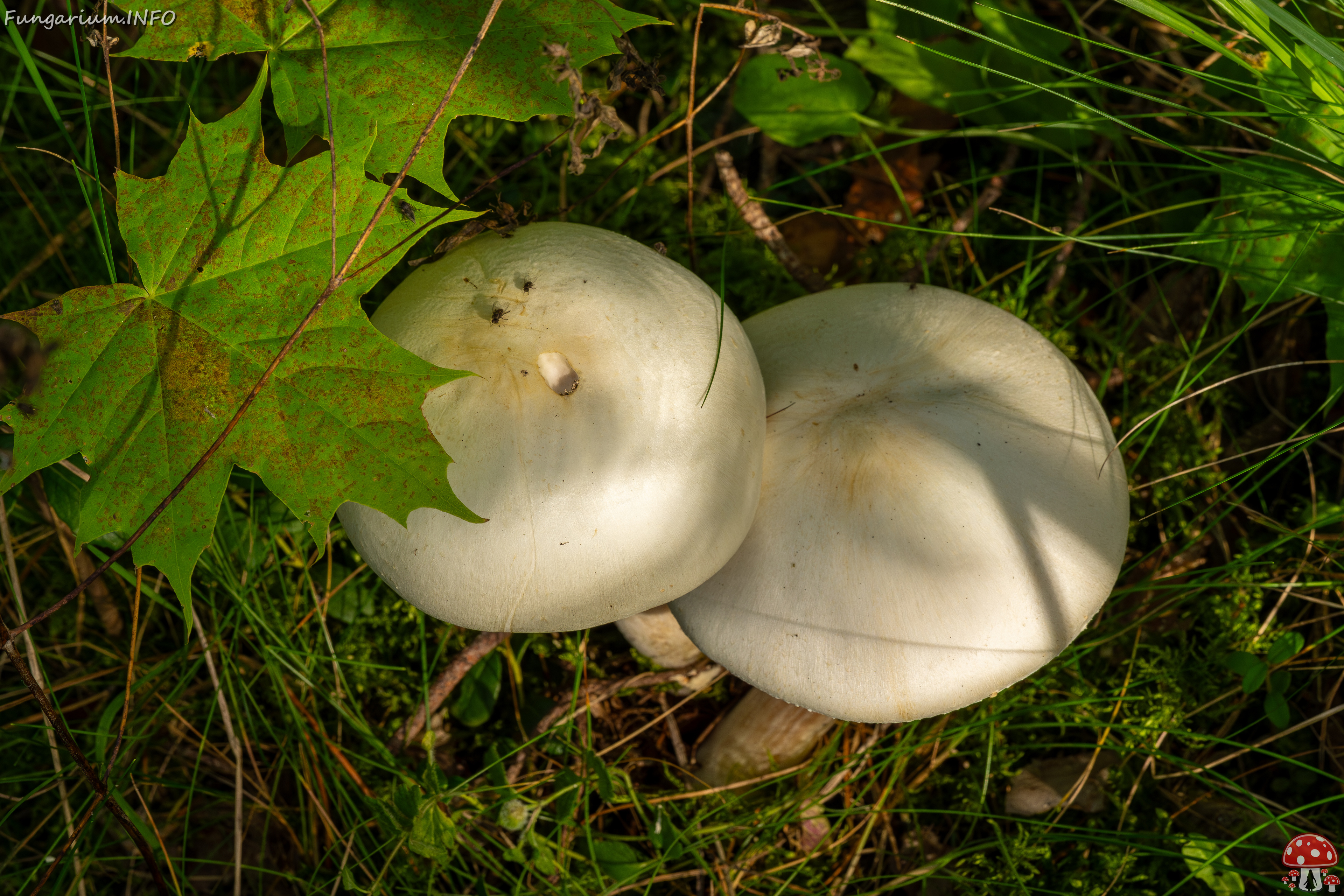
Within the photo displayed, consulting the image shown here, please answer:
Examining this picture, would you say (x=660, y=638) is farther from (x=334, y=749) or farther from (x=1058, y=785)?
(x=1058, y=785)

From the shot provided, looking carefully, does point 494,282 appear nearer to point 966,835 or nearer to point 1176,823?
point 966,835

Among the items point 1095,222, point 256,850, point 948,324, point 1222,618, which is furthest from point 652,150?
point 256,850

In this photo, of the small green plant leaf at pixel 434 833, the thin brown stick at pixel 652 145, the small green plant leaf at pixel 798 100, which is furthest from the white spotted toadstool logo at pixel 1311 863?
the thin brown stick at pixel 652 145

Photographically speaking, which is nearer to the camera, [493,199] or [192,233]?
[192,233]

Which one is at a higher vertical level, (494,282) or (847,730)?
(494,282)

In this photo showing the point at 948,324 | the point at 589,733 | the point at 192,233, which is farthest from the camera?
the point at 589,733

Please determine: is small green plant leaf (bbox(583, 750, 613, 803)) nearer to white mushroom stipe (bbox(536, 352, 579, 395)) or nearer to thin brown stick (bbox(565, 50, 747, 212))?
white mushroom stipe (bbox(536, 352, 579, 395))
